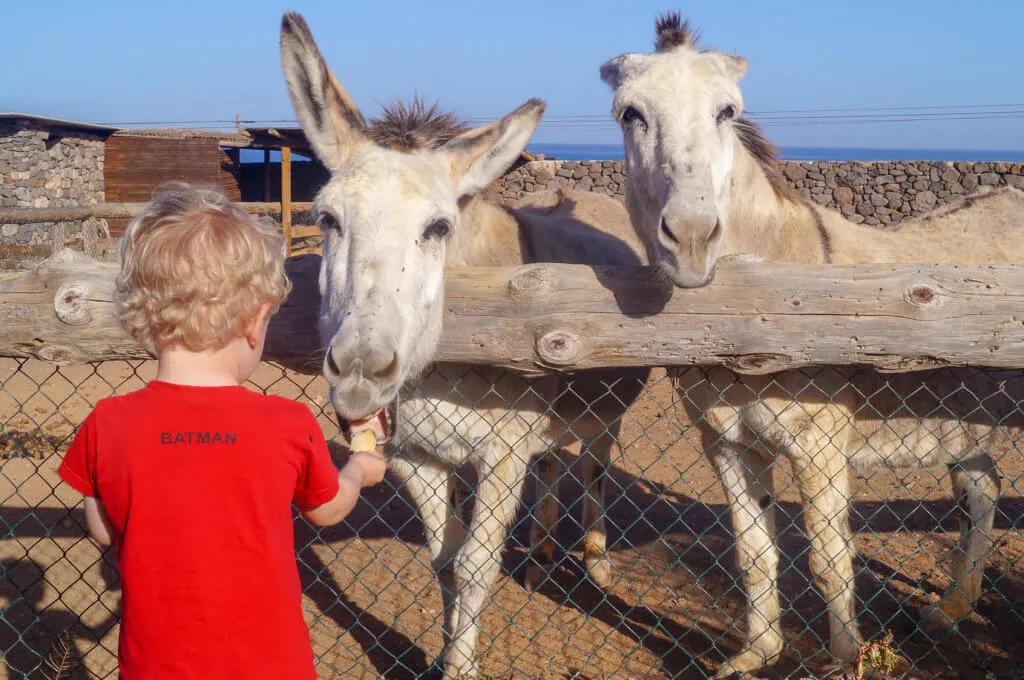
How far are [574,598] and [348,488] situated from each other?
2.76 metres

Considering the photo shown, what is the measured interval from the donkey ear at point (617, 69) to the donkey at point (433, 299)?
0.58 metres

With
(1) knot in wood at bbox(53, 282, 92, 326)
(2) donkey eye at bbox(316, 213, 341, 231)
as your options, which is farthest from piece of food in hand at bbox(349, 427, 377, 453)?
(1) knot in wood at bbox(53, 282, 92, 326)

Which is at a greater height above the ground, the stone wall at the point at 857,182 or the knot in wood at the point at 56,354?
the stone wall at the point at 857,182

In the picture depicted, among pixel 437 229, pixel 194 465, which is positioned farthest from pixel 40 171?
pixel 194 465

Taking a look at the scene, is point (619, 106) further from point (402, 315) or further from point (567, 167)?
point (567, 167)

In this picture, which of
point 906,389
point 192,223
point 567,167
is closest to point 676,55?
point 906,389

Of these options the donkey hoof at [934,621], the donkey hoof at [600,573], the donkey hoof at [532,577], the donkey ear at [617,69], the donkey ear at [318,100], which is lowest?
the donkey hoof at [532,577]

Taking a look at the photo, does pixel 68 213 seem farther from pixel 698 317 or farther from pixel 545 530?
pixel 698 317

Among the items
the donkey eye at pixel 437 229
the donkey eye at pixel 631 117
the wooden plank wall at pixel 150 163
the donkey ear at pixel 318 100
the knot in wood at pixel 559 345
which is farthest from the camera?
the wooden plank wall at pixel 150 163

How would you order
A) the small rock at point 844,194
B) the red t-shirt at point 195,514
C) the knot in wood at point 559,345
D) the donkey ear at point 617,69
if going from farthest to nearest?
the small rock at point 844,194
the donkey ear at point 617,69
the knot in wood at point 559,345
the red t-shirt at point 195,514

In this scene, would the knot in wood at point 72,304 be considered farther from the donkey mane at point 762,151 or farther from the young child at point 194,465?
the donkey mane at point 762,151

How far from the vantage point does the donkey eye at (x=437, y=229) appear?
241cm

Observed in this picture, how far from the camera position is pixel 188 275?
1.45 m

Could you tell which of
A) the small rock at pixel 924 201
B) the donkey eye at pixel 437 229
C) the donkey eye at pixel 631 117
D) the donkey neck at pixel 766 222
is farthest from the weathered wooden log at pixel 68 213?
the small rock at pixel 924 201
